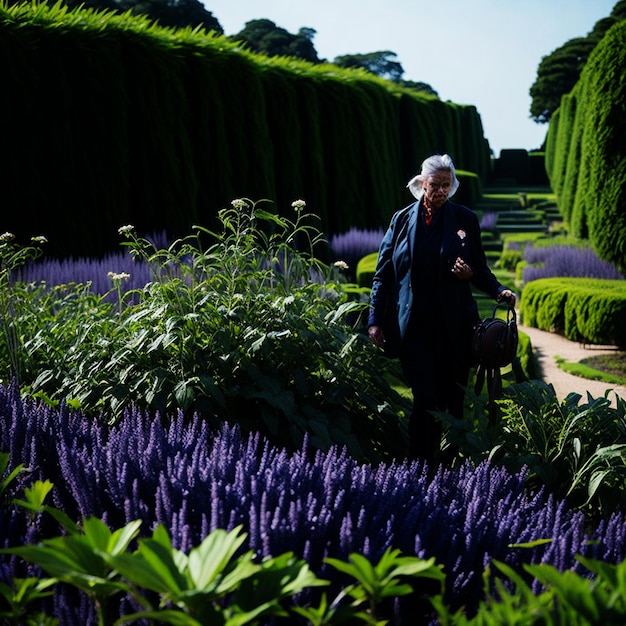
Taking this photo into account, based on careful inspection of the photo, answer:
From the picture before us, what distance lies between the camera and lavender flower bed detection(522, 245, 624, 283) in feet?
38.5

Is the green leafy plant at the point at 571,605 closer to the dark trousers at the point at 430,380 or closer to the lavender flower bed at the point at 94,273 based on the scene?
the dark trousers at the point at 430,380

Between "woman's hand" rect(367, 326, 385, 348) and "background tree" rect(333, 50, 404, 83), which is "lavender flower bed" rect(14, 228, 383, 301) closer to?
"woman's hand" rect(367, 326, 385, 348)

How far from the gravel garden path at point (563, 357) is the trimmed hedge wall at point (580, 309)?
108 millimetres

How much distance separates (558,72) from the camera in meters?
62.1

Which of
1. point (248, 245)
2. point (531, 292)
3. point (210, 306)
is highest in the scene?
point (248, 245)

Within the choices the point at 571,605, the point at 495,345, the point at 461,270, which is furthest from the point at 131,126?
the point at 571,605

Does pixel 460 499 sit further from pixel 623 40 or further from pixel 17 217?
pixel 623 40

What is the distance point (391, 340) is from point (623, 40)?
285 inches

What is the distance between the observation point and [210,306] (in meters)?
3.62

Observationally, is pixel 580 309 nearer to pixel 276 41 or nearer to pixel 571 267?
pixel 571 267

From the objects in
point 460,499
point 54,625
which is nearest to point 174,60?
point 460,499

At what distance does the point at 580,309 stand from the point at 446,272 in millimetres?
5690

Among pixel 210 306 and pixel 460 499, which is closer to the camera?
pixel 460 499

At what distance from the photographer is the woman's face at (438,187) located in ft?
12.3
